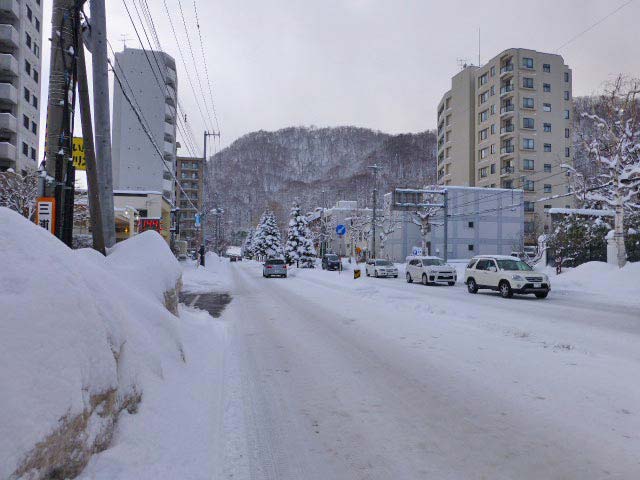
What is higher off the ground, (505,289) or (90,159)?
(90,159)

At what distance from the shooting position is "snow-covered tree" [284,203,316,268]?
66250 mm

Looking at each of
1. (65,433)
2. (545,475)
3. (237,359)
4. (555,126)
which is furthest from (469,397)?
(555,126)

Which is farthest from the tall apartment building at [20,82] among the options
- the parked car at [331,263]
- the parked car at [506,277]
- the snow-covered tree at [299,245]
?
the parked car at [506,277]

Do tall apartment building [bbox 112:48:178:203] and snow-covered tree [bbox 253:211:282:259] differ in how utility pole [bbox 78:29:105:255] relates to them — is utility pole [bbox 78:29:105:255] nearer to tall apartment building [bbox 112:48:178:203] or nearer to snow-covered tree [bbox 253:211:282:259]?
tall apartment building [bbox 112:48:178:203]

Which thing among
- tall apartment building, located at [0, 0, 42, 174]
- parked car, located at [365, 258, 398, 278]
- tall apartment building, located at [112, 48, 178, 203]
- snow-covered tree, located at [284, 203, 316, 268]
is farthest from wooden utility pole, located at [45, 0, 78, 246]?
tall apartment building, located at [112, 48, 178, 203]

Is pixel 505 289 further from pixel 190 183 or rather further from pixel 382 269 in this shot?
pixel 190 183

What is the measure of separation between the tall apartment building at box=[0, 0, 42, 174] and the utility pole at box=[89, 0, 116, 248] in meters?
36.0

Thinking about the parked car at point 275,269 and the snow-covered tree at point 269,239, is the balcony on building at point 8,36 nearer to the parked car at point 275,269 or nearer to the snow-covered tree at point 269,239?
the parked car at point 275,269

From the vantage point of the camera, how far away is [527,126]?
6925 cm

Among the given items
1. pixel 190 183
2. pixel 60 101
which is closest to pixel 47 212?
pixel 60 101

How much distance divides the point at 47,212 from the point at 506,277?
17.0 meters

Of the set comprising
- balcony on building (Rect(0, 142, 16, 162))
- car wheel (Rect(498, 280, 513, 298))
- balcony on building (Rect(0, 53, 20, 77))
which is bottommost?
car wheel (Rect(498, 280, 513, 298))

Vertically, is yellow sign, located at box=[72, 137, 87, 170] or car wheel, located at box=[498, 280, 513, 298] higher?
yellow sign, located at box=[72, 137, 87, 170]

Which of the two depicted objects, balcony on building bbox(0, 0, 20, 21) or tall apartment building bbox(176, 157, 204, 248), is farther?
tall apartment building bbox(176, 157, 204, 248)
